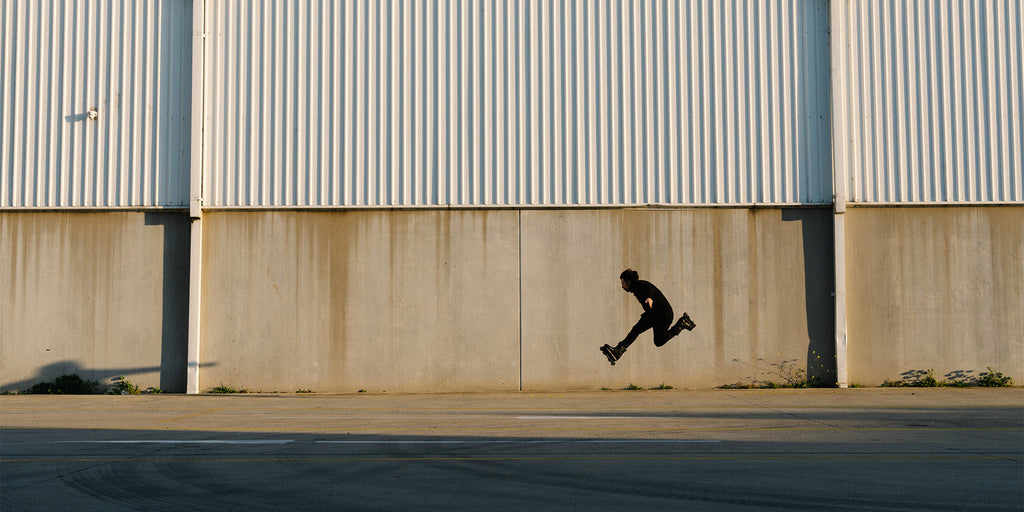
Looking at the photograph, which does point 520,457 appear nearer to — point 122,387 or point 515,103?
point 515,103

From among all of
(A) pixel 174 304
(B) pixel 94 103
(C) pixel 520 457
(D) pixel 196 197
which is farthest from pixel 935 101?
(B) pixel 94 103

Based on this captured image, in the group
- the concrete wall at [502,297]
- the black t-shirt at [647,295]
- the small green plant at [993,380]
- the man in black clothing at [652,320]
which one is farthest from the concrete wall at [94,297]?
the small green plant at [993,380]

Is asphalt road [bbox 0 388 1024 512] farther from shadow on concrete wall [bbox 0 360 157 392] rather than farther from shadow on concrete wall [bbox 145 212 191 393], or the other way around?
shadow on concrete wall [bbox 0 360 157 392]

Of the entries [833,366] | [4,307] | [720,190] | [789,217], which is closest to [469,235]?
[720,190]

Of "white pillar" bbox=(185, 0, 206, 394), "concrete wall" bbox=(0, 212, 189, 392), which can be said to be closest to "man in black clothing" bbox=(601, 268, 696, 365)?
"white pillar" bbox=(185, 0, 206, 394)

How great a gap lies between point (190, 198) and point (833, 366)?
41.7 feet

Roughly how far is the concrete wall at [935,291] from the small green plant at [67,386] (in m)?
14.5

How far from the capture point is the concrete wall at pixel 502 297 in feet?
51.8

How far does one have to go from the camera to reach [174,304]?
627 inches

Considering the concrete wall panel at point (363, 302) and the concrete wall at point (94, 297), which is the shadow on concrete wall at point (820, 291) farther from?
the concrete wall at point (94, 297)

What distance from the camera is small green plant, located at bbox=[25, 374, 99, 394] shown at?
51.5ft

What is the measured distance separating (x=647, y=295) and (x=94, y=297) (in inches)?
419

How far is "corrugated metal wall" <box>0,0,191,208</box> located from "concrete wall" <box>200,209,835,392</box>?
1.97m

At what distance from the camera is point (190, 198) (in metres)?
15.8
